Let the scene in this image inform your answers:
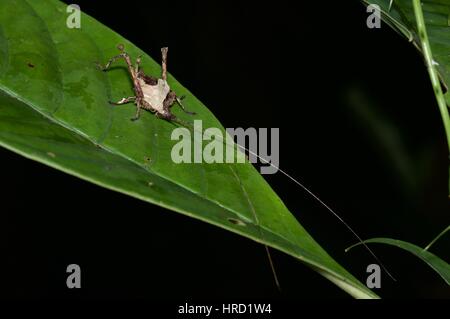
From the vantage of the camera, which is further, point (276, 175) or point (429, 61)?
point (276, 175)

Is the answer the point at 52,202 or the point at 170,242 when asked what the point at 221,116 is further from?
the point at 52,202

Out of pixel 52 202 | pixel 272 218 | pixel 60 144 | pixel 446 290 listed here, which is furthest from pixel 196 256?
pixel 60 144

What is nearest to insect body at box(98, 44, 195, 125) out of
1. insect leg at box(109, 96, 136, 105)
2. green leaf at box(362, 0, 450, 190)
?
insect leg at box(109, 96, 136, 105)

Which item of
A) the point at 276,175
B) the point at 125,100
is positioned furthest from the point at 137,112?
the point at 276,175

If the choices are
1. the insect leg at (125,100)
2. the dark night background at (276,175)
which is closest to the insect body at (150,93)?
the insect leg at (125,100)

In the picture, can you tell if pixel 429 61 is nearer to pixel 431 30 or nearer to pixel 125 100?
pixel 431 30

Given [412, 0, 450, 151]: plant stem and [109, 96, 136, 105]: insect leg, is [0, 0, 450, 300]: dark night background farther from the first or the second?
[412, 0, 450, 151]: plant stem

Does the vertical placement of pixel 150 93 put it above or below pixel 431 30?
below
